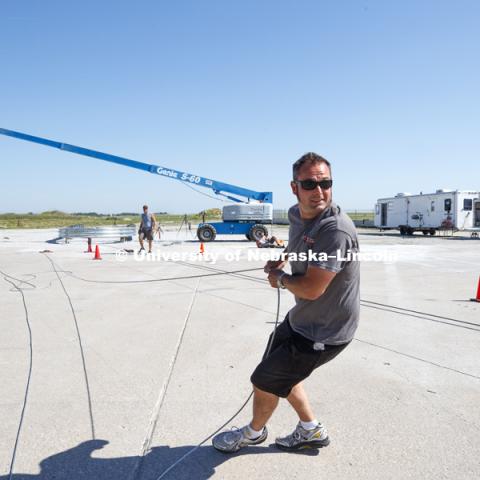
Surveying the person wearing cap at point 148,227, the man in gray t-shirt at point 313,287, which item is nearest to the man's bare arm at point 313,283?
the man in gray t-shirt at point 313,287

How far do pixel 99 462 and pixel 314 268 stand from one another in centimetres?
188

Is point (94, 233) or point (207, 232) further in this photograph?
point (94, 233)

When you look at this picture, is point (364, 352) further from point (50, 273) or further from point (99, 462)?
point (50, 273)

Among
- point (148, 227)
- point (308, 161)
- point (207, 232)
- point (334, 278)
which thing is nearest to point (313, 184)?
point (308, 161)

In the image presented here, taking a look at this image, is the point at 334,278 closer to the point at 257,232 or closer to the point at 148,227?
the point at 148,227

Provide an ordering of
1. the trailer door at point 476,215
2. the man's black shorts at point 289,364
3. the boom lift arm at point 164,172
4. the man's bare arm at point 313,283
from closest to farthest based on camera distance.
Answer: the man's bare arm at point 313,283 → the man's black shorts at point 289,364 → the boom lift arm at point 164,172 → the trailer door at point 476,215

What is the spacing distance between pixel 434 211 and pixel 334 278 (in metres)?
27.3

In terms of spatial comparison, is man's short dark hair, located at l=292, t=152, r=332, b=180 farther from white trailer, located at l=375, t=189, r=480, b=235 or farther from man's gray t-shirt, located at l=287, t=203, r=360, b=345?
white trailer, located at l=375, t=189, r=480, b=235

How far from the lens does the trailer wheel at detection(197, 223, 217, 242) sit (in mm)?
22297

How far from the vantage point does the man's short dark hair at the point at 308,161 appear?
2584 mm

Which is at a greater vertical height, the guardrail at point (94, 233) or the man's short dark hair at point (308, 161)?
the man's short dark hair at point (308, 161)

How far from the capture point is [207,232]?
22453 millimetres

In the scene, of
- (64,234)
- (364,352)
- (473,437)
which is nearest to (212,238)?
(64,234)

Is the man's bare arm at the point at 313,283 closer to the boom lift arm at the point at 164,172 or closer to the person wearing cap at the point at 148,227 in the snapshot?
the person wearing cap at the point at 148,227
